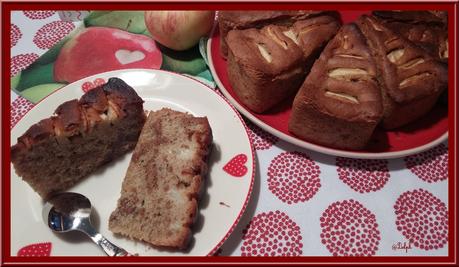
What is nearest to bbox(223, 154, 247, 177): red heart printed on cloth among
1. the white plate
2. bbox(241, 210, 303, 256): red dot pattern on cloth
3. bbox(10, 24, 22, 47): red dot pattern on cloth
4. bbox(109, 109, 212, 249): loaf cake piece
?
the white plate

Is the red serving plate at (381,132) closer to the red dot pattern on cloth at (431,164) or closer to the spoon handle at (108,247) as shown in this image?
the red dot pattern on cloth at (431,164)

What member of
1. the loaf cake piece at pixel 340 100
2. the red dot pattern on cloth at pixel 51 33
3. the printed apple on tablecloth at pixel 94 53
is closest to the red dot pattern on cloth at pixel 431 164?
the loaf cake piece at pixel 340 100

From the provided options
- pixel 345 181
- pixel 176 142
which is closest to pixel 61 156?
pixel 176 142

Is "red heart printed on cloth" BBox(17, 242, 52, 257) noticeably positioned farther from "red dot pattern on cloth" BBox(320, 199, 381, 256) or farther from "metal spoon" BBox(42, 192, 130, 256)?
"red dot pattern on cloth" BBox(320, 199, 381, 256)

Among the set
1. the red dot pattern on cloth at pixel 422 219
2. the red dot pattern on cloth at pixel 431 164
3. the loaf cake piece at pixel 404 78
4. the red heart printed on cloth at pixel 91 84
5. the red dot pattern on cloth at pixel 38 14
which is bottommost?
the red dot pattern on cloth at pixel 422 219

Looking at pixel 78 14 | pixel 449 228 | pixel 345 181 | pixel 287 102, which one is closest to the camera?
pixel 449 228

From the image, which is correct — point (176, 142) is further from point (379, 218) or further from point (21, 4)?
point (21, 4)
